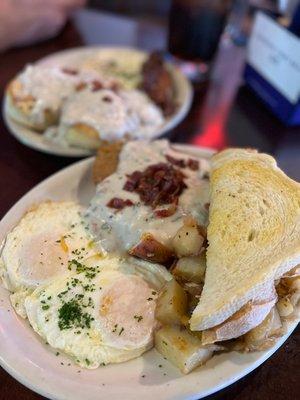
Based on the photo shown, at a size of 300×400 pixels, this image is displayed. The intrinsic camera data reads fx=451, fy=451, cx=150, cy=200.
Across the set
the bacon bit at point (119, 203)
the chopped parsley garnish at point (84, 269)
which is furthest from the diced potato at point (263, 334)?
the bacon bit at point (119, 203)

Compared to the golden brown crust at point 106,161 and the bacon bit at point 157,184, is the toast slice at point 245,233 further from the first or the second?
the golden brown crust at point 106,161

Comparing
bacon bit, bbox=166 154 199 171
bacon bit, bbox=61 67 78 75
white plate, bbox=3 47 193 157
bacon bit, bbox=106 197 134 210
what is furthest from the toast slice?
bacon bit, bbox=61 67 78 75

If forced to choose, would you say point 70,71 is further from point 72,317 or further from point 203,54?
point 72,317

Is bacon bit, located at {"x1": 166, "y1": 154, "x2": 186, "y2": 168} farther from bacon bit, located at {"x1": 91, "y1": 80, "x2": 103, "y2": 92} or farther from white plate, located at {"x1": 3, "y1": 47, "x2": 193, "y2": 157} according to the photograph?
bacon bit, located at {"x1": 91, "y1": 80, "x2": 103, "y2": 92}

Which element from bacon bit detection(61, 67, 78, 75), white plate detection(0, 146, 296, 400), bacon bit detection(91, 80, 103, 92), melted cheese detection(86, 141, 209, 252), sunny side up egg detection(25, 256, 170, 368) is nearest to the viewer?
white plate detection(0, 146, 296, 400)

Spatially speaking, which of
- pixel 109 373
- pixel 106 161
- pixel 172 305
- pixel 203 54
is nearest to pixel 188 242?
pixel 172 305

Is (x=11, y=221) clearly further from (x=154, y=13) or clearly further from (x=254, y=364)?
(x=154, y=13)

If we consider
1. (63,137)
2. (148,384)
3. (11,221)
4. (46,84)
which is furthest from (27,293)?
(46,84)
